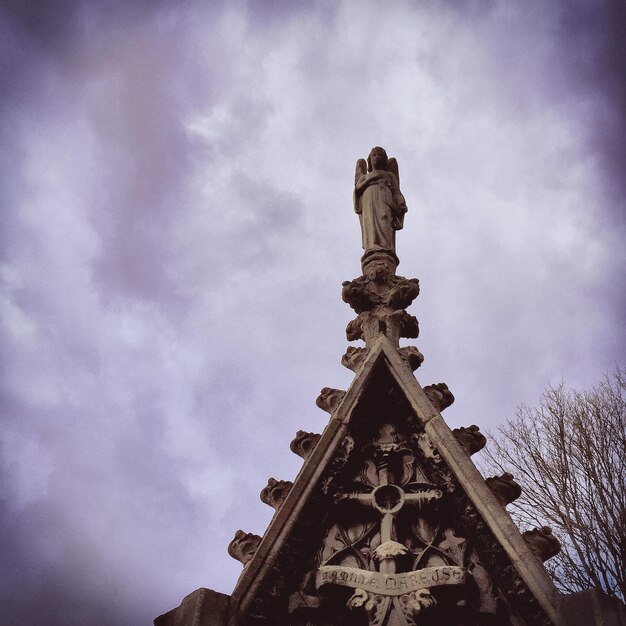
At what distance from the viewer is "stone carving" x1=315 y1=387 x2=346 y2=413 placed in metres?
5.51

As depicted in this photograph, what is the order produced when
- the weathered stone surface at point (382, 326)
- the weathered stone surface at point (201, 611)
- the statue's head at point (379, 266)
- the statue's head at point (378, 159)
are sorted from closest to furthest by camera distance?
the weathered stone surface at point (201, 611)
the weathered stone surface at point (382, 326)
the statue's head at point (379, 266)
the statue's head at point (378, 159)

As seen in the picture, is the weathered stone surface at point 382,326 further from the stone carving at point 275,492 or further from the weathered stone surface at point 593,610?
the weathered stone surface at point 593,610

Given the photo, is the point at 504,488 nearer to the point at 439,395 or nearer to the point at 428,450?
the point at 428,450

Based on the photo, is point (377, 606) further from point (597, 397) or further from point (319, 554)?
point (597, 397)

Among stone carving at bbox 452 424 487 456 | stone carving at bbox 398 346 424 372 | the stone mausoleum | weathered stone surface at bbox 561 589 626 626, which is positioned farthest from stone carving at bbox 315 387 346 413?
weathered stone surface at bbox 561 589 626 626

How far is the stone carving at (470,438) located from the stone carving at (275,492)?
4.26 ft

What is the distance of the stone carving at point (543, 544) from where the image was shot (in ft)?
14.2

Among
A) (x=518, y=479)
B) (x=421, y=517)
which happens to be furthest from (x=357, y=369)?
(x=518, y=479)

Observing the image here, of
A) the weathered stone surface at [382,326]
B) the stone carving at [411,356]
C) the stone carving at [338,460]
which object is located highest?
the weathered stone surface at [382,326]

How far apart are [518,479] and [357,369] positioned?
200 inches

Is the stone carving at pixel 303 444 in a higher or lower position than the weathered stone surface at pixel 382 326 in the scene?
lower

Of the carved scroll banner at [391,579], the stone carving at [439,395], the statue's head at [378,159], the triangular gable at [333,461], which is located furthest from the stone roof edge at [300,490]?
the statue's head at [378,159]

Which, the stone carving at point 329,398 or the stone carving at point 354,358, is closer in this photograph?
the stone carving at point 329,398

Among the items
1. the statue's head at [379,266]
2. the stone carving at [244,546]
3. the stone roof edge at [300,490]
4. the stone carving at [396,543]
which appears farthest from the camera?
the statue's head at [379,266]
